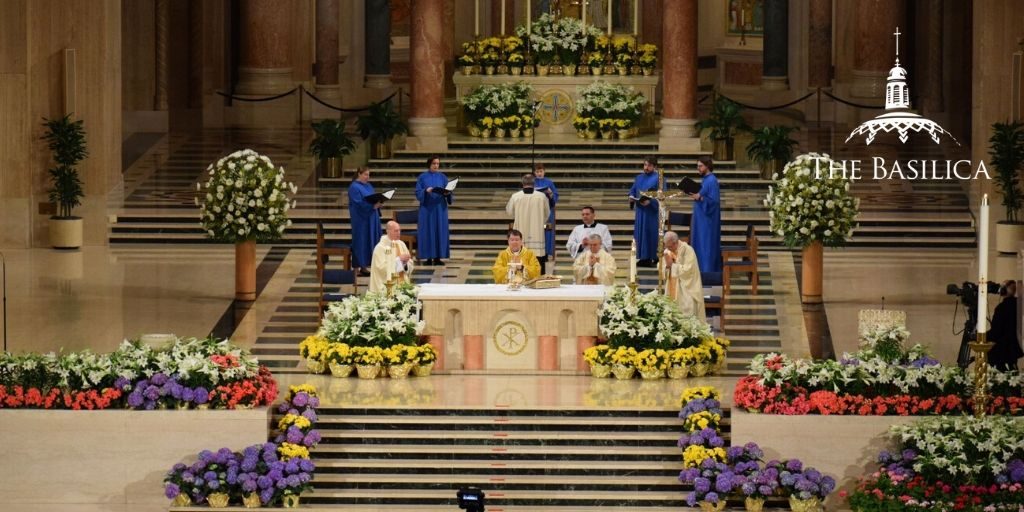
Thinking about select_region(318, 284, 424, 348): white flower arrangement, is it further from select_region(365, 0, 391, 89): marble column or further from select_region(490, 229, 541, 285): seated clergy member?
select_region(365, 0, 391, 89): marble column

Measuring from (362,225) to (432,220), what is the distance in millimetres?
1406

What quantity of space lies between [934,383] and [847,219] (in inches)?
214

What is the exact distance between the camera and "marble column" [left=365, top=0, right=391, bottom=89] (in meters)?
38.1

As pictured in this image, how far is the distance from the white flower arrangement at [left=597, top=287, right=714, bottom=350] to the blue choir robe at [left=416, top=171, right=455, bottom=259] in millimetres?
5827

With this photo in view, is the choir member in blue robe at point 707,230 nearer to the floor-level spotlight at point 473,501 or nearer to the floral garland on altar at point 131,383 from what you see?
the floral garland on altar at point 131,383

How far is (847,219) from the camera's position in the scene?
894 inches

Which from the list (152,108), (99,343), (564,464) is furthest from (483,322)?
(152,108)

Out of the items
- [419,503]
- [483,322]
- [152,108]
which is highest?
[152,108]

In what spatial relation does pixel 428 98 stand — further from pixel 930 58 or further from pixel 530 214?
pixel 930 58

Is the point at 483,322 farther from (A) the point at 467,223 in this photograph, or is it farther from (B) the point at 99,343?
(A) the point at 467,223

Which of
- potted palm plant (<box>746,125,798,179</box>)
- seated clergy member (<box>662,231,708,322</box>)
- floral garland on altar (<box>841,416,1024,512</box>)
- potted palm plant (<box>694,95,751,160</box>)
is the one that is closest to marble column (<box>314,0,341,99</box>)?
potted palm plant (<box>694,95,751,160</box>)

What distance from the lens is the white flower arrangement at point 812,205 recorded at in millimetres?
22500

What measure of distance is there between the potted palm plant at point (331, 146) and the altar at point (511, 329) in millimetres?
10380

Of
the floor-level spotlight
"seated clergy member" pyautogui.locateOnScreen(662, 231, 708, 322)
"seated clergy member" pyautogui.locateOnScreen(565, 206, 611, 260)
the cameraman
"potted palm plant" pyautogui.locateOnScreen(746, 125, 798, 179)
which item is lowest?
the floor-level spotlight
